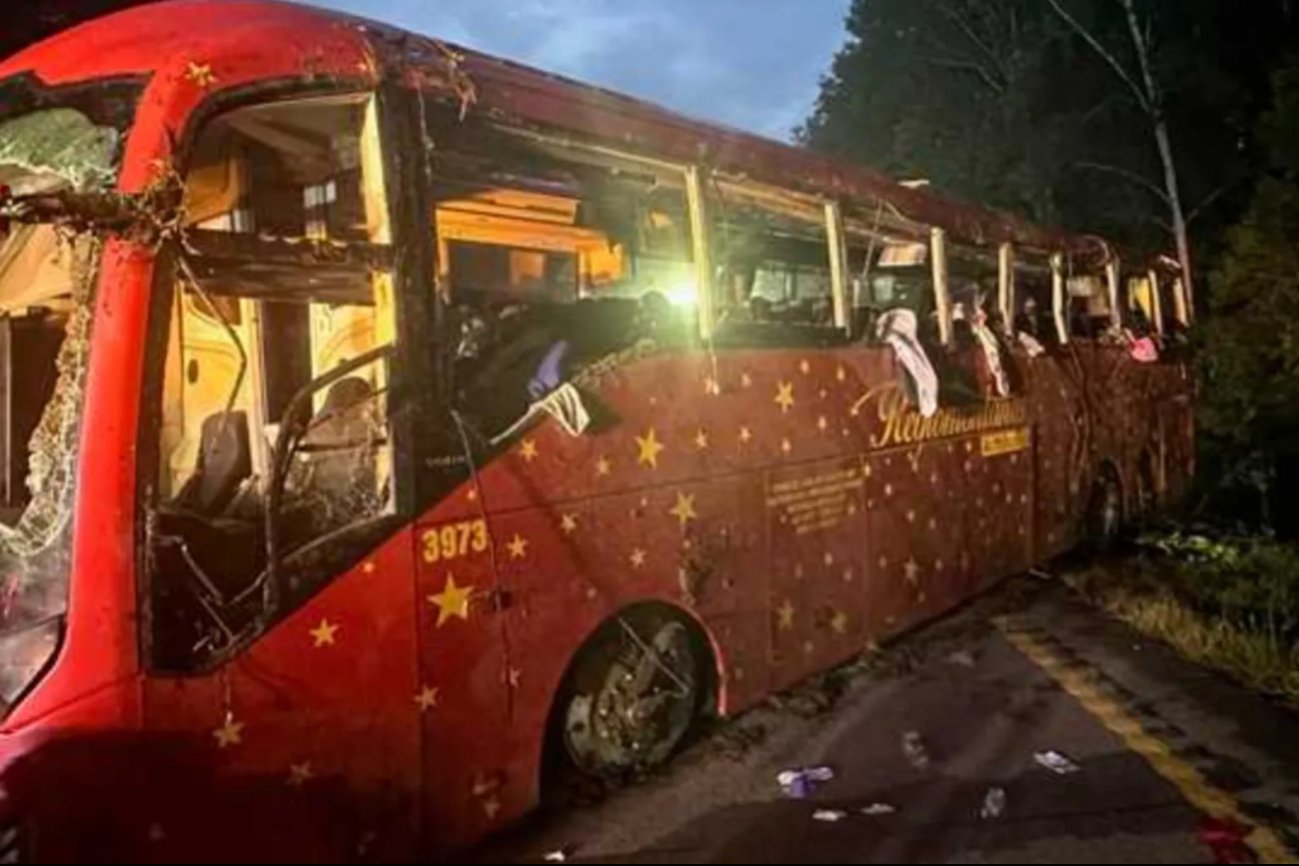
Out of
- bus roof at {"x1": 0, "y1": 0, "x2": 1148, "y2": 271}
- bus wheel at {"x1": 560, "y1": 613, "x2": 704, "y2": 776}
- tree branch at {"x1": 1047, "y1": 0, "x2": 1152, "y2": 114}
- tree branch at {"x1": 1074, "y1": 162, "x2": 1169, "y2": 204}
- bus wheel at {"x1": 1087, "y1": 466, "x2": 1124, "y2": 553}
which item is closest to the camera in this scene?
bus roof at {"x1": 0, "y1": 0, "x2": 1148, "y2": 271}

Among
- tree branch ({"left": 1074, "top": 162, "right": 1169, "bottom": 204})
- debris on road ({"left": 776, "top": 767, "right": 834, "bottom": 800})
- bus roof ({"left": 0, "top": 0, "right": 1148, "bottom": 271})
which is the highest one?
tree branch ({"left": 1074, "top": 162, "right": 1169, "bottom": 204})

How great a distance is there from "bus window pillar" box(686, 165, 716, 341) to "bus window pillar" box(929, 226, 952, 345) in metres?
2.62

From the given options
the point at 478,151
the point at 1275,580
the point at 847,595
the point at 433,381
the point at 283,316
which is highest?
the point at 478,151

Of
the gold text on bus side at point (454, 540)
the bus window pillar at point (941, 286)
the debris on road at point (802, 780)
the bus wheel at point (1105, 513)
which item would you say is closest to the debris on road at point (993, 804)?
the debris on road at point (802, 780)

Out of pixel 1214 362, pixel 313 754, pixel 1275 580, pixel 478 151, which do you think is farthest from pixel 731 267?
pixel 1214 362

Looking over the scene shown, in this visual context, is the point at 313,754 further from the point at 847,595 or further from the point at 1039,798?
the point at 847,595

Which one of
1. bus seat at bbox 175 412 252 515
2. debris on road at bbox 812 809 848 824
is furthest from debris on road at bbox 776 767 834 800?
bus seat at bbox 175 412 252 515

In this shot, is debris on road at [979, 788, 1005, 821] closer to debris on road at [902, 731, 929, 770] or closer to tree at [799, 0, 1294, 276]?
debris on road at [902, 731, 929, 770]

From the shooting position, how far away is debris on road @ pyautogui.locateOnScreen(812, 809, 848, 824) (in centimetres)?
435

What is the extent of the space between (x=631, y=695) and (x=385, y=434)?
168 cm

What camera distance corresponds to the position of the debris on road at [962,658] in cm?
722

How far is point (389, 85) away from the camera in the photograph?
392 cm

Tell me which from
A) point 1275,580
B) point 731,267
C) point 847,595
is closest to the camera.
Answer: point 731,267

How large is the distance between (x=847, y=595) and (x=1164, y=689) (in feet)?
6.32
